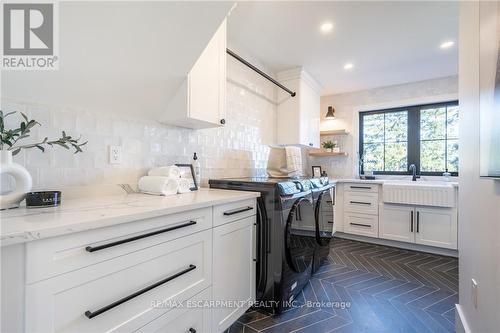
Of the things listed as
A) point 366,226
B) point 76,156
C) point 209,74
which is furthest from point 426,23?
point 76,156

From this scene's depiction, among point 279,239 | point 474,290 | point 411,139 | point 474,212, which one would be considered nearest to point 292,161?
point 279,239

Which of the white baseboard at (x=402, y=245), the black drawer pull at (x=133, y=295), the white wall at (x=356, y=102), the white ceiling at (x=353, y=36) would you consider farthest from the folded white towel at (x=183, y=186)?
the white wall at (x=356, y=102)

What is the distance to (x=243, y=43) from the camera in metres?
2.47

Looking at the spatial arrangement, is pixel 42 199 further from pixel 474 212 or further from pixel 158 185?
pixel 474 212

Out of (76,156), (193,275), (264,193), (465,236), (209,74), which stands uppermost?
(209,74)

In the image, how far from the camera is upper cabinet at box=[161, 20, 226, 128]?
1.55m

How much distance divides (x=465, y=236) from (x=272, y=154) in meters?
1.74

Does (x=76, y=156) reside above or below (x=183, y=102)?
below

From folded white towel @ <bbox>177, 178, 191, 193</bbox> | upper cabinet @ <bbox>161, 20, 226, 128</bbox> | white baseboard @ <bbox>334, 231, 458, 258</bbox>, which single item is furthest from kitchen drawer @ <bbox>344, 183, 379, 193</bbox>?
folded white towel @ <bbox>177, 178, 191, 193</bbox>

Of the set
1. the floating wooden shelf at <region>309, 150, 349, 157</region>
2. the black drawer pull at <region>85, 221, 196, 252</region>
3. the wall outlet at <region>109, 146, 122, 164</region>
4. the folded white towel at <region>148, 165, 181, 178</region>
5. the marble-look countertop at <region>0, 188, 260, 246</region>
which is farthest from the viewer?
the floating wooden shelf at <region>309, 150, 349, 157</region>

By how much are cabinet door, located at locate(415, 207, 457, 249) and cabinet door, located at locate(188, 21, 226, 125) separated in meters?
2.97

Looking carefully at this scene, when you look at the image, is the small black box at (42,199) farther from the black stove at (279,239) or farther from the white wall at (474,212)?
the white wall at (474,212)

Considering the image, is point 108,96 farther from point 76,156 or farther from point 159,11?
point 159,11

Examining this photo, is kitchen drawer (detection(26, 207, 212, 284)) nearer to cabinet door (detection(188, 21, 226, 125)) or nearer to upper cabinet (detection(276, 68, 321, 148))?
cabinet door (detection(188, 21, 226, 125))
